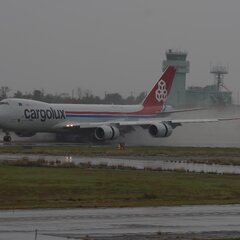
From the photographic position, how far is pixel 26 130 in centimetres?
7538

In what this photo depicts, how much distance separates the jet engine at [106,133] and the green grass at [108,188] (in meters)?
37.3

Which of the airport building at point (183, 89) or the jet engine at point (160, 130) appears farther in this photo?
the airport building at point (183, 89)

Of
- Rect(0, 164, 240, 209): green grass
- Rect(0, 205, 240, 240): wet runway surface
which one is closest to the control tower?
Rect(0, 164, 240, 209): green grass

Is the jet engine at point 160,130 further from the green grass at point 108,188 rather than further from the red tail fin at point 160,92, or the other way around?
the green grass at point 108,188

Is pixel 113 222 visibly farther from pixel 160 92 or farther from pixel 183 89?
pixel 183 89

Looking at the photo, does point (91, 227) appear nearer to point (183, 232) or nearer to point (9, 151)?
point (183, 232)

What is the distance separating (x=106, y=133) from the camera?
249 ft

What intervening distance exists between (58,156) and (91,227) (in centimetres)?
3282

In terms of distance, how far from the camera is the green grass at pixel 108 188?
2608 cm

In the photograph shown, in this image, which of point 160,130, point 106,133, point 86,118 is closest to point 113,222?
point 106,133

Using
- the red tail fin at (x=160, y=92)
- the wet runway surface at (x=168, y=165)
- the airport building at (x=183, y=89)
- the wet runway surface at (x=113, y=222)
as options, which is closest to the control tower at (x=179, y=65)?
the airport building at (x=183, y=89)

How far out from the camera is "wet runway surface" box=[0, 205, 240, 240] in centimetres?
1816

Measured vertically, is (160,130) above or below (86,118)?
below

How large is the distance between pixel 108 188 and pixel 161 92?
56.5 meters
